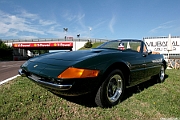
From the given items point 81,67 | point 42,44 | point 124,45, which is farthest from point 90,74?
point 42,44

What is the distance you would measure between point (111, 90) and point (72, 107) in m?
0.78

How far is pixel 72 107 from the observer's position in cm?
230

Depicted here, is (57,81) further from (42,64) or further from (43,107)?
(43,107)

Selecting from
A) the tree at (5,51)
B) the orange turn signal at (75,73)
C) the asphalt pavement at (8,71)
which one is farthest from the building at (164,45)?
the tree at (5,51)

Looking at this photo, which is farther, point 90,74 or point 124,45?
point 124,45

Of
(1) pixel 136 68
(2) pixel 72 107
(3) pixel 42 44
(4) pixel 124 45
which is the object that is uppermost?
(3) pixel 42 44

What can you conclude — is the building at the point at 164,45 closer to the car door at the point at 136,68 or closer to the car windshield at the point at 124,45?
the car windshield at the point at 124,45

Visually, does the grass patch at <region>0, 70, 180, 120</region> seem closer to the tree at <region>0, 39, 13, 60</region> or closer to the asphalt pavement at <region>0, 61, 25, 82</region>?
the asphalt pavement at <region>0, 61, 25, 82</region>

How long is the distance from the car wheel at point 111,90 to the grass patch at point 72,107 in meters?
0.12

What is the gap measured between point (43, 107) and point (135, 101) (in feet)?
5.81

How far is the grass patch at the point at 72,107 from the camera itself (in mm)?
2049

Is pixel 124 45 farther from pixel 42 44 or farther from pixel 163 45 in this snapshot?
pixel 42 44

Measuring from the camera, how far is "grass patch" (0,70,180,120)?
2049 millimetres

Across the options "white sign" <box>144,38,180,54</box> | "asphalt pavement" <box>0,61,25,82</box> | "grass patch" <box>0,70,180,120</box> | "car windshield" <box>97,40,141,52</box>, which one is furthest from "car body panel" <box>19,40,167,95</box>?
"white sign" <box>144,38,180,54</box>
